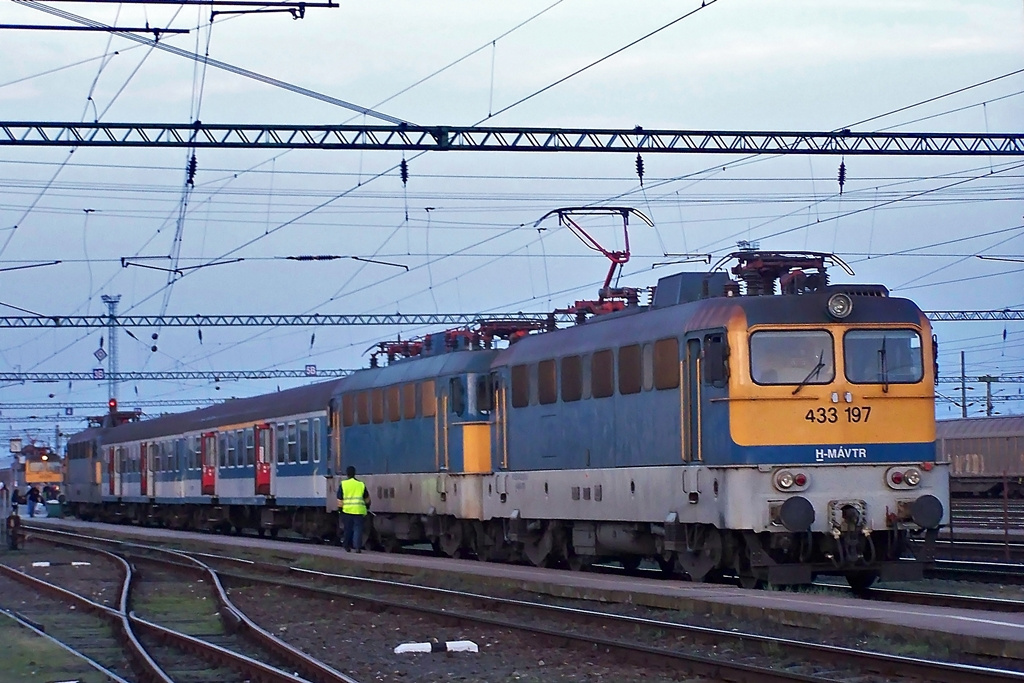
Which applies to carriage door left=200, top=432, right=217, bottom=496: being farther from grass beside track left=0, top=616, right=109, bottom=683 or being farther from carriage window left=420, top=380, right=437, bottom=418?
grass beside track left=0, top=616, right=109, bottom=683

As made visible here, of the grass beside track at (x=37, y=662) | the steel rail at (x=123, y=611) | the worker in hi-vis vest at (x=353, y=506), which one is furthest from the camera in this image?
the worker in hi-vis vest at (x=353, y=506)

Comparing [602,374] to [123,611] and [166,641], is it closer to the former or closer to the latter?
[123,611]

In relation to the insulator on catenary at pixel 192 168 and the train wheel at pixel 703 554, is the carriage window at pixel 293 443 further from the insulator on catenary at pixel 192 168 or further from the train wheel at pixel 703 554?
the train wheel at pixel 703 554

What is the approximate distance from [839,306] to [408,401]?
1266 centimetres

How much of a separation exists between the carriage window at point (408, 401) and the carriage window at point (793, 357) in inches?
472

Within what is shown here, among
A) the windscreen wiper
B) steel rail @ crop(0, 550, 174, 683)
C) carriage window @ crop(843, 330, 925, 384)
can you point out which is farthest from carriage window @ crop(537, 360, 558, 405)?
steel rail @ crop(0, 550, 174, 683)

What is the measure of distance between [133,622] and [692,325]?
25.1 ft

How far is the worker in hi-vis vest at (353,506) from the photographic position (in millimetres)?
29766

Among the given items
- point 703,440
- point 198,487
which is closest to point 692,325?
point 703,440

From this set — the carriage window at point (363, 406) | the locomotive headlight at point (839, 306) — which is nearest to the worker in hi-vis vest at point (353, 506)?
the carriage window at point (363, 406)

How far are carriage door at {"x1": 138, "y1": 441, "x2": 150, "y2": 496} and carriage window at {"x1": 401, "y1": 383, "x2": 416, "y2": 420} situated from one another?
2634 cm

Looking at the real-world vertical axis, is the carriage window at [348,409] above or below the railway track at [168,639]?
above

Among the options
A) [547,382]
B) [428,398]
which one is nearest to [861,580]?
[547,382]

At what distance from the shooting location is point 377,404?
31.8m
